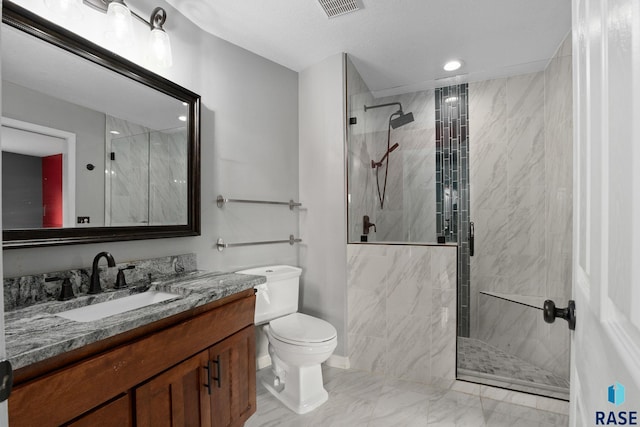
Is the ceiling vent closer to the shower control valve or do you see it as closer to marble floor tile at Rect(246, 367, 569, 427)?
the shower control valve

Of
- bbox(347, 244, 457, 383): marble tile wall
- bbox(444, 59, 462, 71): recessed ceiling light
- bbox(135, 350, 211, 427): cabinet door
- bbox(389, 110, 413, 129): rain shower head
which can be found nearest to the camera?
bbox(135, 350, 211, 427): cabinet door

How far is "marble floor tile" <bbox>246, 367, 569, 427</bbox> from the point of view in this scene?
5.88 feet

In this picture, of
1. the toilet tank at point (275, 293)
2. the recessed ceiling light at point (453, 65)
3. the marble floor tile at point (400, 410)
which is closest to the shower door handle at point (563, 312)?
the marble floor tile at point (400, 410)

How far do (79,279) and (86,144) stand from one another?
60 centimetres

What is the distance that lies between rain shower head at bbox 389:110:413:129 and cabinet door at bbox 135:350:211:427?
2277 millimetres

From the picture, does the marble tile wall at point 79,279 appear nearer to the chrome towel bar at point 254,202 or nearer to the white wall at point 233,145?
the white wall at point 233,145

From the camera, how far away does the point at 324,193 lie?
102 inches

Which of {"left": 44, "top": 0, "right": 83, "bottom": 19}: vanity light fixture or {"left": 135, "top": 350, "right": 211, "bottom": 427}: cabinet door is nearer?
{"left": 135, "top": 350, "right": 211, "bottom": 427}: cabinet door

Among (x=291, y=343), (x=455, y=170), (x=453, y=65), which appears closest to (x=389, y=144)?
(x=455, y=170)

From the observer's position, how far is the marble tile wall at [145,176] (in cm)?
150

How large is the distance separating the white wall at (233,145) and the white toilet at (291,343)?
0.30 m

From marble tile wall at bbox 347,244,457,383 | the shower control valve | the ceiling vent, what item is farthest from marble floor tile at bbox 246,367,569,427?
the ceiling vent

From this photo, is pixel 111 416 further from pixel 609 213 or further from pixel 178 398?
pixel 609 213

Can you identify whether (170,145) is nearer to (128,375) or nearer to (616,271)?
(128,375)
